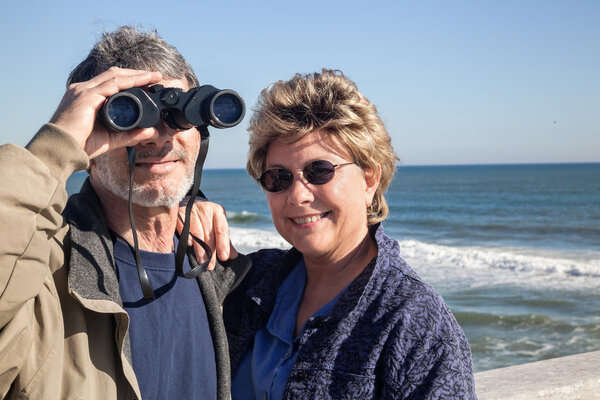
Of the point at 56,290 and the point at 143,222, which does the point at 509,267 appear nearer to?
the point at 143,222

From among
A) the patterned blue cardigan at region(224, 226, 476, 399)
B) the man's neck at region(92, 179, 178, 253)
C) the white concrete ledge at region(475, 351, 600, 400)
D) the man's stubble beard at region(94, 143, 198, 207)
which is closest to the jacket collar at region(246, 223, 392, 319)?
the patterned blue cardigan at region(224, 226, 476, 399)

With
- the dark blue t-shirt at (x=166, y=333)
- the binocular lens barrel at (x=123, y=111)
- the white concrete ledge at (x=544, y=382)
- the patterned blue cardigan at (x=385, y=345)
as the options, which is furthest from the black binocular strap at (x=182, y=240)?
the white concrete ledge at (x=544, y=382)

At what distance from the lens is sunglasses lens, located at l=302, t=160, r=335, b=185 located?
225cm

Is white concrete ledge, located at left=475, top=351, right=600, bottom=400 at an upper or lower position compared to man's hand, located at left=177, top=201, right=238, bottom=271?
lower

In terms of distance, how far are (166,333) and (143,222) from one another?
427 mm

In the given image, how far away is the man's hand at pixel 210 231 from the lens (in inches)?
93.7

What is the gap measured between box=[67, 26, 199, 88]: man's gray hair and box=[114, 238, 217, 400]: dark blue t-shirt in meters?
0.65

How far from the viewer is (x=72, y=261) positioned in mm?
1870

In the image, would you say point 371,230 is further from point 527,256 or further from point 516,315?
point 527,256

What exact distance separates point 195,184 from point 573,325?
7.92m

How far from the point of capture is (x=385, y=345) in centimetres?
192

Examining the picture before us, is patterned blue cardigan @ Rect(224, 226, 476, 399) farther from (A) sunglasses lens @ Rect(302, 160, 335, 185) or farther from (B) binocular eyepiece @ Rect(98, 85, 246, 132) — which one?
(B) binocular eyepiece @ Rect(98, 85, 246, 132)

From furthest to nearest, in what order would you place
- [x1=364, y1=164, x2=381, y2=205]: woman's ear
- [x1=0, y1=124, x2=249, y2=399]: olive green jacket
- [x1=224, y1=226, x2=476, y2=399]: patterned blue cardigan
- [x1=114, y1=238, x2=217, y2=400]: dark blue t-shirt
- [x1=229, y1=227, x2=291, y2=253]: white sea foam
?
[x1=229, y1=227, x2=291, y2=253]: white sea foam
[x1=364, y1=164, x2=381, y2=205]: woman's ear
[x1=114, y1=238, x2=217, y2=400]: dark blue t-shirt
[x1=224, y1=226, x2=476, y2=399]: patterned blue cardigan
[x1=0, y1=124, x2=249, y2=399]: olive green jacket

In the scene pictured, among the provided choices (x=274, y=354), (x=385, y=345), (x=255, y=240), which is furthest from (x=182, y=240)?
(x=255, y=240)
